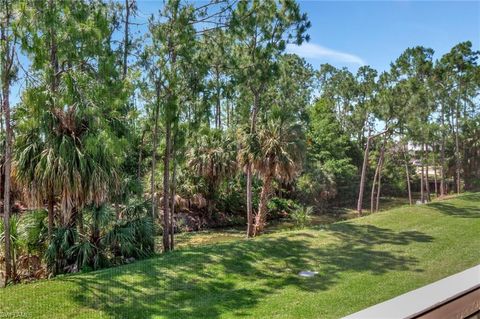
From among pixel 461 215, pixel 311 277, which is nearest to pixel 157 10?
pixel 311 277

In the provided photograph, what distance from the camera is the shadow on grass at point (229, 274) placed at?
2.89m

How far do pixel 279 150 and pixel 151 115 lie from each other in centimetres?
238

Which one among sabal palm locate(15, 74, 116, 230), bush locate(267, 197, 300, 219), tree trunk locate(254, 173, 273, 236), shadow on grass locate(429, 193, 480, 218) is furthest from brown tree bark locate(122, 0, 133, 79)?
bush locate(267, 197, 300, 219)

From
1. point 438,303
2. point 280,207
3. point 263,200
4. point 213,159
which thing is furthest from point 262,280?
point 280,207

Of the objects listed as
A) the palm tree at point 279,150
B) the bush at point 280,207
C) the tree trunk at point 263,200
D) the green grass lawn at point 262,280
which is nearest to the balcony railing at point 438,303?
the green grass lawn at point 262,280

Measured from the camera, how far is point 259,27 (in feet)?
23.2

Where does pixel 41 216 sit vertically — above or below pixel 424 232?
above

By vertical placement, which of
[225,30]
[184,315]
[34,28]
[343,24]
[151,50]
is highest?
[225,30]

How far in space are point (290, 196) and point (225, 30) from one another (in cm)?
789

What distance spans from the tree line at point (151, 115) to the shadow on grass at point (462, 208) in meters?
2.76

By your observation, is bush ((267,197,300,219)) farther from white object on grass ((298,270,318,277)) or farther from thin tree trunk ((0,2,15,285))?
thin tree trunk ((0,2,15,285))

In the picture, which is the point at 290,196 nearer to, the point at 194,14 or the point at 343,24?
the point at 194,14

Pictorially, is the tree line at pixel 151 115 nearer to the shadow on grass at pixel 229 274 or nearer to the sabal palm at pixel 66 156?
the sabal palm at pixel 66 156

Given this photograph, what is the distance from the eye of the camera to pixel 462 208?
733cm
